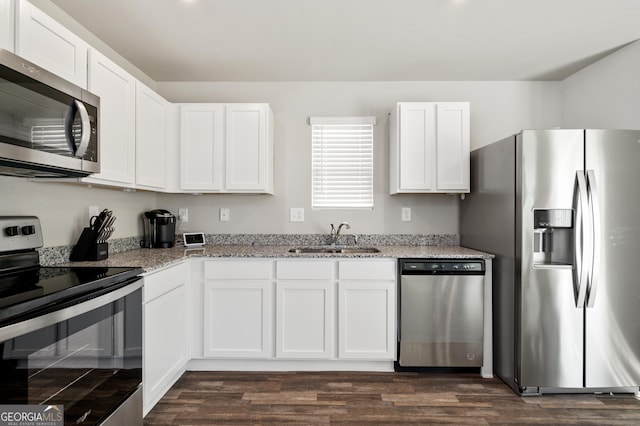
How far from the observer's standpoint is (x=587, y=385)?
90.7 inches

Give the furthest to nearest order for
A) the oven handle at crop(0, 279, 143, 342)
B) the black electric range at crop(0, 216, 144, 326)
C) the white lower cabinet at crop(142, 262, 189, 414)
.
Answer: the white lower cabinet at crop(142, 262, 189, 414) → the black electric range at crop(0, 216, 144, 326) → the oven handle at crop(0, 279, 143, 342)

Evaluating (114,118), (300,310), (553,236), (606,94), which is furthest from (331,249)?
(606,94)

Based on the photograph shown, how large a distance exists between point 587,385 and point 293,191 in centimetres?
267

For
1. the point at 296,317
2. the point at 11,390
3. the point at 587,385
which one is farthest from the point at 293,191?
the point at 587,385

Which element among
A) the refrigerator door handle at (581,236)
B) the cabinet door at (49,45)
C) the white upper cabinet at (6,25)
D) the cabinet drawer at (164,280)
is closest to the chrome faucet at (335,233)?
the cabinet drawer at (164,280)

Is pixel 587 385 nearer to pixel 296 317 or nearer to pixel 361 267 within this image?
pixel 361 267

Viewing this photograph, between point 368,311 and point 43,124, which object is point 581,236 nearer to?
point 368,311

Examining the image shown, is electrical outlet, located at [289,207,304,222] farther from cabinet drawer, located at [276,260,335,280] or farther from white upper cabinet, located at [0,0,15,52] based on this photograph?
white upper cabinet, located at [0,0,15,52]

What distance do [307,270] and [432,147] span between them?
1.49 metres

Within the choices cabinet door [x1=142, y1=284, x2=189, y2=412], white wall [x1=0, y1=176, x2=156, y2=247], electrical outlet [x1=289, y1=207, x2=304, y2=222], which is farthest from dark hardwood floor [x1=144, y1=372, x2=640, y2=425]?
electrical outlet [x1=289, y1=207, x2=304, y2=222]

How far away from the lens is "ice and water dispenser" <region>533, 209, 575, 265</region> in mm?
2293

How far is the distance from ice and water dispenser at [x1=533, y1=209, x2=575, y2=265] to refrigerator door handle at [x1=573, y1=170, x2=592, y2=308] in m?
0.04

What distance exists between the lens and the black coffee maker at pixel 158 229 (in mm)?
2936

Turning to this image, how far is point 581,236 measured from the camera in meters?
2.27
